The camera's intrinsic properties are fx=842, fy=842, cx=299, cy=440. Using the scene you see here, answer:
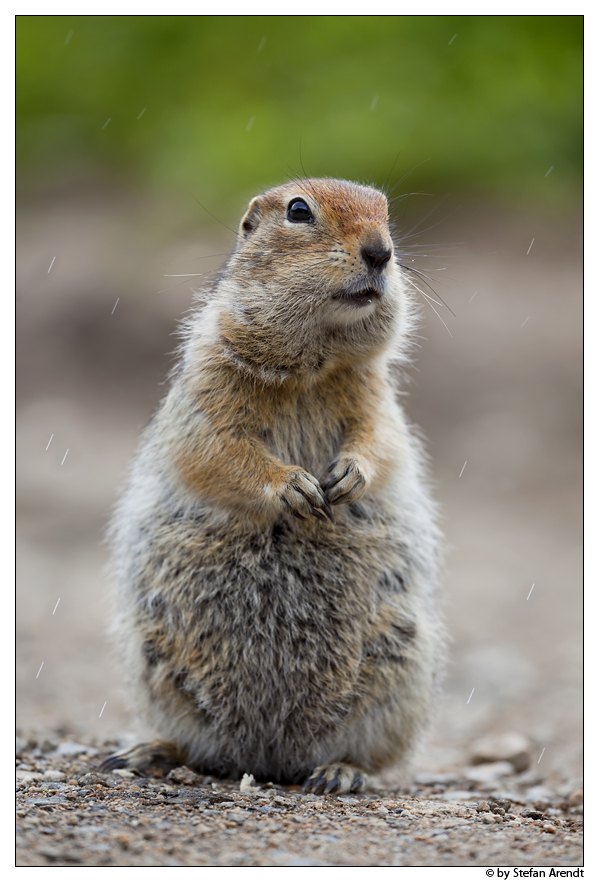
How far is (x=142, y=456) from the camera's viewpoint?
4.89 m

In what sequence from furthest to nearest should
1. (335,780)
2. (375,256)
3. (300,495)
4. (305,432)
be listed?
1. (305,432)
2. (335,780)
3. (300,495)
4. (375,256)

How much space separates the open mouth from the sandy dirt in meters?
0.93

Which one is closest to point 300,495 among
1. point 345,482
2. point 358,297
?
point 345,482

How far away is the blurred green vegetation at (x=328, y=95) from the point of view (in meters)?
14.0

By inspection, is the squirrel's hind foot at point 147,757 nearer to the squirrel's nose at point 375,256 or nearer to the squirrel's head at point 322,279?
the squirrel's head at point 322,279

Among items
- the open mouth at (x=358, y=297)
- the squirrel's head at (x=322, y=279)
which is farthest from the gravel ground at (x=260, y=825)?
the open mouth at (x=358, y=297)

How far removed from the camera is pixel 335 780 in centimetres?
405

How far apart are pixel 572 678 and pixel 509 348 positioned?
6.99 m

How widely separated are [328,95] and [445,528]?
8.13 metres

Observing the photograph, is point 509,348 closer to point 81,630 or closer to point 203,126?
point 203,126

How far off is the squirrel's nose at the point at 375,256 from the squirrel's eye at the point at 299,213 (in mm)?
367

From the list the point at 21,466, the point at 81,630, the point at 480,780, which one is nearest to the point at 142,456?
the point at 480,780

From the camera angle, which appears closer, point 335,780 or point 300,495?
point 300,495

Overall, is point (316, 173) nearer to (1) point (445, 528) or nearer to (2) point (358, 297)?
(1) point (445, 528)
